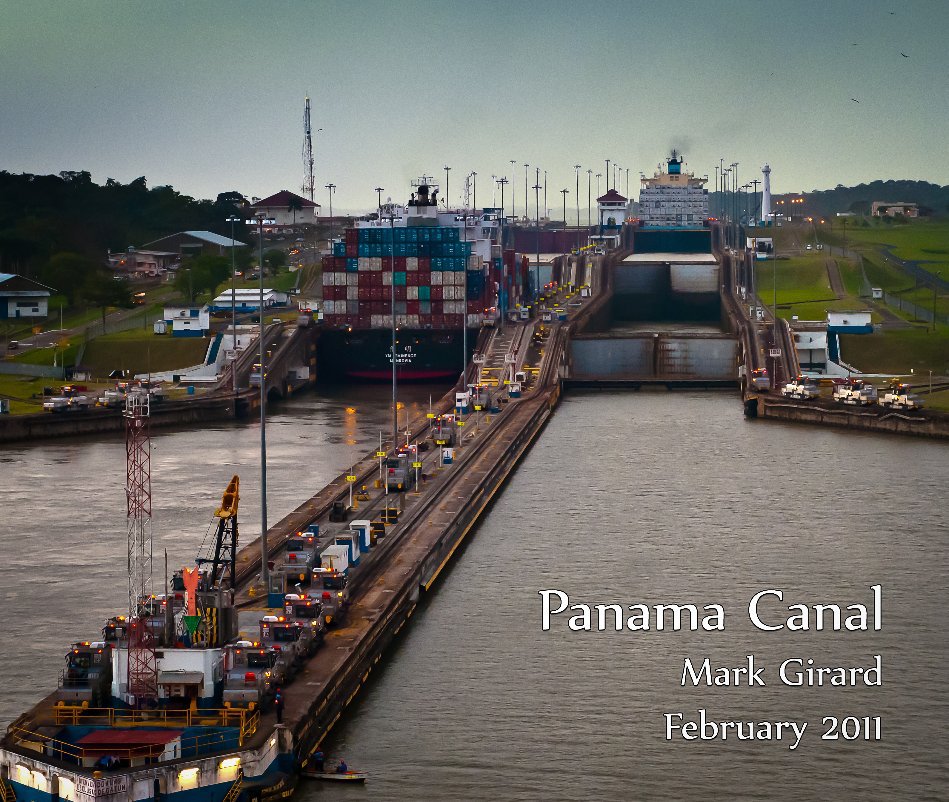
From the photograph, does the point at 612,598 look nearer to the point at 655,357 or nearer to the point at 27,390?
the point at 27,390

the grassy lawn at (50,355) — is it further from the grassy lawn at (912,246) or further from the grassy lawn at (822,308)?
the grassy lawn at (912,246)

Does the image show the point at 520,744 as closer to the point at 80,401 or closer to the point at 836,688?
the point at 836,688

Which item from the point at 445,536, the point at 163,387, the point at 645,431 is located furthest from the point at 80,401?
the point at 445,536

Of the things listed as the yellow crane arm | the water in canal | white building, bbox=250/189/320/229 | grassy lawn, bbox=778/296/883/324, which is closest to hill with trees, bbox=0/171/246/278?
white building, bbox=250/189/320/229

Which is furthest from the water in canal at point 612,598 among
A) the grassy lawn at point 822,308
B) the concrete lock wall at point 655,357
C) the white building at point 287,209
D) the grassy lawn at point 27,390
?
the white building at point 287,209

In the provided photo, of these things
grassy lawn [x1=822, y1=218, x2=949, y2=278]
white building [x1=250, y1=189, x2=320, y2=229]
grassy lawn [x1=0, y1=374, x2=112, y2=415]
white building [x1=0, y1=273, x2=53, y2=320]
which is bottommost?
grassy lawn [x1=0, y1=374, x2=112, y2=415]

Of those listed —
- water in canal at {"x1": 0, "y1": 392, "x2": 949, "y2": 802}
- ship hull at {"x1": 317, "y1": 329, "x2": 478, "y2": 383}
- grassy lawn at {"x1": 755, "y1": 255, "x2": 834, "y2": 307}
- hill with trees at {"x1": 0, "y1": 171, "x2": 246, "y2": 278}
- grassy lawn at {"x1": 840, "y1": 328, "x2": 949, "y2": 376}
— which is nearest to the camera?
water in canal at {"x1": 0, "y1": 392, "x2": 949, "y2": 802}

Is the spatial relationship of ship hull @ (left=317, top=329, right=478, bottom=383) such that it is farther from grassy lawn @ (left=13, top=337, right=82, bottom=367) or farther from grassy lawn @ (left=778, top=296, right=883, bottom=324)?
grassy lawn @ (left=778, top=296, right=883, bottom=324)

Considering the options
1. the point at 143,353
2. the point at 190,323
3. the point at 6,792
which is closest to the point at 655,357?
the point at 190,323
